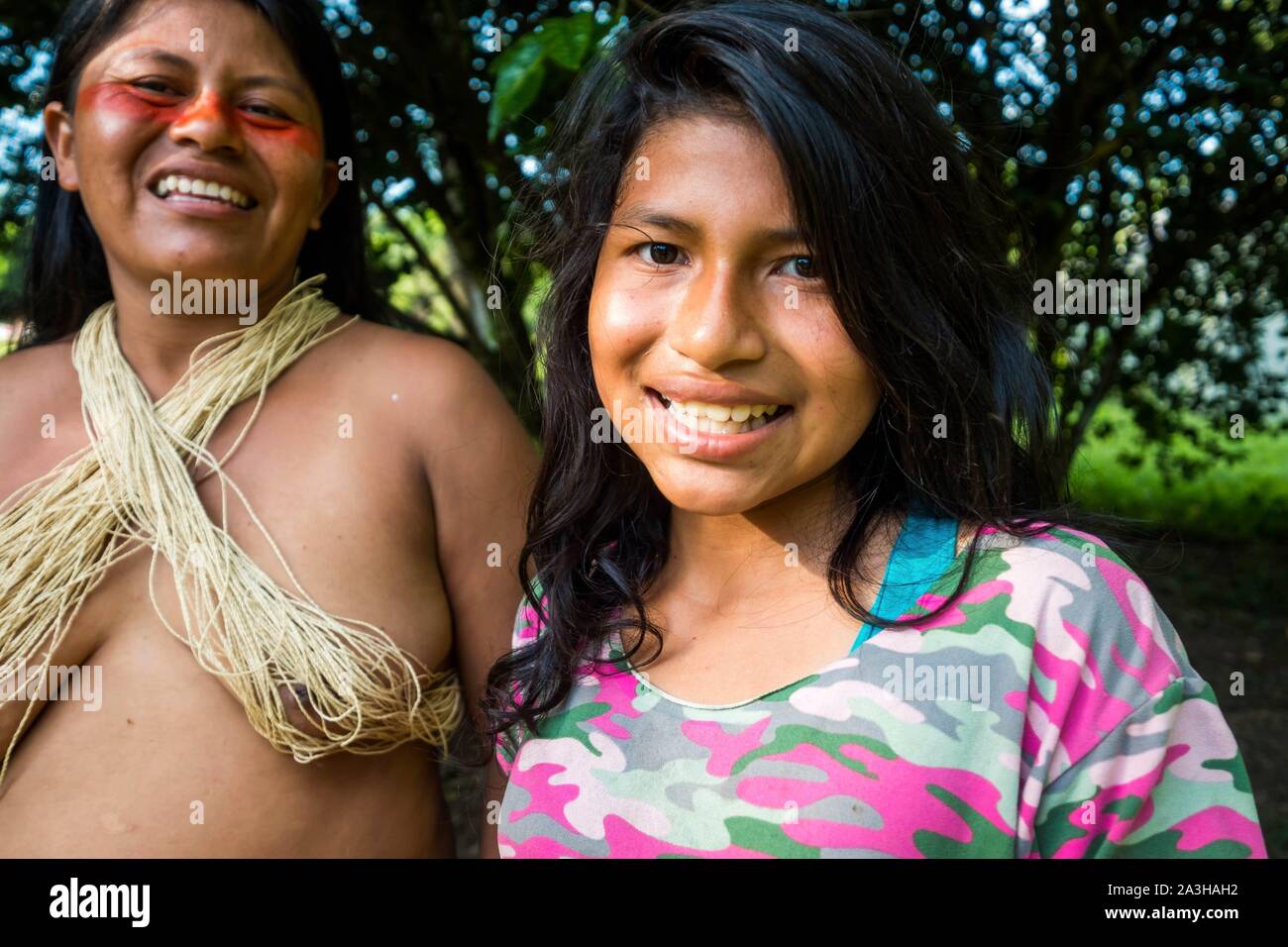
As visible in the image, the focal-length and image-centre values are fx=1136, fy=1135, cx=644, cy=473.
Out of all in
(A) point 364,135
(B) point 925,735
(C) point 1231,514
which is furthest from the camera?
(C) point 1231,514

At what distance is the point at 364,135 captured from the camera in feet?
11.1

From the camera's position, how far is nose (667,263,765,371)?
1.22 meters

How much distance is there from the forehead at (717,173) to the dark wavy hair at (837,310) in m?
0.02

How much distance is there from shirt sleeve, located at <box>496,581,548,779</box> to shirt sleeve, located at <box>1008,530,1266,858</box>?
682mm

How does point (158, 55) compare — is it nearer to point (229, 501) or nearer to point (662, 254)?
point (229, 501)

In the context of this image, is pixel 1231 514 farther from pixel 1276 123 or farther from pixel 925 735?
pixel 925 735

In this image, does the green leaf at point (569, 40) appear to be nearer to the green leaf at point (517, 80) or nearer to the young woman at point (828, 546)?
the green leaf at point (517, 80)

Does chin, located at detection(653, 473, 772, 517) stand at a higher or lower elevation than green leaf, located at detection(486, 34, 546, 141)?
lower

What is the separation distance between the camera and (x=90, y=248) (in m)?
2.13

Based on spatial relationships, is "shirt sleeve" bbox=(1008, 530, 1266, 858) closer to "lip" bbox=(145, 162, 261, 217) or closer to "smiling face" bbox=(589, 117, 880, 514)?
"smiling face" bbox=(589, 117, 880, 514)

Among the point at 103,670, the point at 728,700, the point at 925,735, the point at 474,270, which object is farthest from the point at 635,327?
the point at 474,270

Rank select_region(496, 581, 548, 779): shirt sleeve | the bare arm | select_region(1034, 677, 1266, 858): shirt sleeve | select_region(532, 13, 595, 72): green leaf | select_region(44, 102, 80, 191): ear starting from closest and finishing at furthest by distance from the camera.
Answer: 1. select_region(1034, 677, 1266, 858): shirt sleeve
2. select_region(496, 581, 548, 779): shirt sleeve
3. select_region(532, 13, 595, 72): green leaf
4. the bare arm
5. select_region(44, 102, 80, 191): ear

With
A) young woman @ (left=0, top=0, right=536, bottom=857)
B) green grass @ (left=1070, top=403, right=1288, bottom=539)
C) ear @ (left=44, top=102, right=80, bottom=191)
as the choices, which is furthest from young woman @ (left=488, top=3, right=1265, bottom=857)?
green grass @ (left=1070, top=403, right=1288, bottom=539)

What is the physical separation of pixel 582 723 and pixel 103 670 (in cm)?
77
